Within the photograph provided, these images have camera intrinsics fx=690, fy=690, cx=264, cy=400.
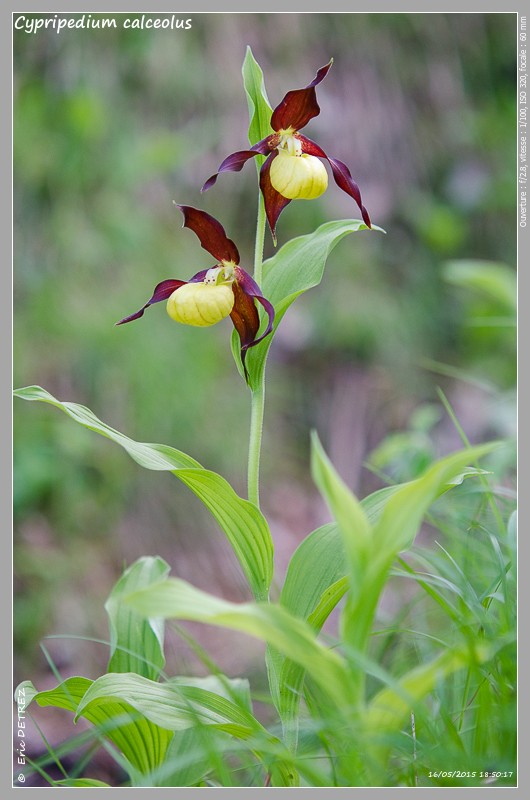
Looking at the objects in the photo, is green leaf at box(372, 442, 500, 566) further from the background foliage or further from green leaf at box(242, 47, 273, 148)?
the background foliage

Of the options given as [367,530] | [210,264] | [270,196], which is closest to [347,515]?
[367,530]

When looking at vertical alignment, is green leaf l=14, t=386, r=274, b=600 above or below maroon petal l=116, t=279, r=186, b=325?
below

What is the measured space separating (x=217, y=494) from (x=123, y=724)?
0.85 ft

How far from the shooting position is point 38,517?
163 centimetres

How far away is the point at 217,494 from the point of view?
68 centimetres

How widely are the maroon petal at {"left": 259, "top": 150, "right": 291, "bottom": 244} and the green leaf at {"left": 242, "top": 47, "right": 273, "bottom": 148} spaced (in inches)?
1.4

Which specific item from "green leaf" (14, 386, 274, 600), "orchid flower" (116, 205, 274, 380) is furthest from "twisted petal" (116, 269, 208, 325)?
"green leaf" (14, 386, 274, 600)

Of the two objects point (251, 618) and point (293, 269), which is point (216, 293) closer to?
point (293, 269)

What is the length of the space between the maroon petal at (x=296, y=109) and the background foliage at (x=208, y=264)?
2.58 ft

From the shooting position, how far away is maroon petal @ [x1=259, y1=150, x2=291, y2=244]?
0.69 m

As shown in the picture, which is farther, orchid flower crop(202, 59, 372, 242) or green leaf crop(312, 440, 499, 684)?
orchid flower crop(202, 59, 372, 242)

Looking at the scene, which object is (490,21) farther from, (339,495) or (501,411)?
(339,495)

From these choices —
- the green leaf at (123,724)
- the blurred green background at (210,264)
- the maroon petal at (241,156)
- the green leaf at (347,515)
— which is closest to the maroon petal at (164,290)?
the maroon petal at (241,156)

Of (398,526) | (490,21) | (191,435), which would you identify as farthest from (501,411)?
(490,21)
